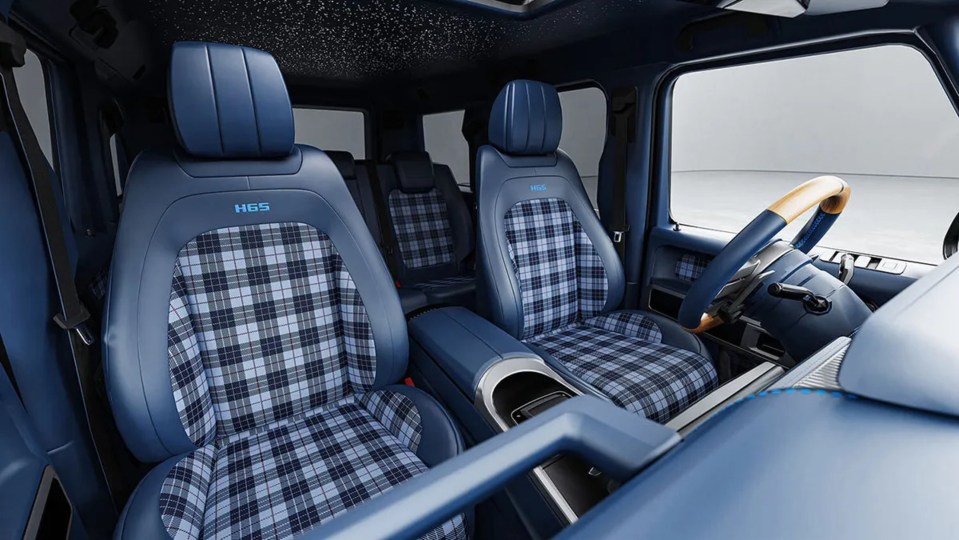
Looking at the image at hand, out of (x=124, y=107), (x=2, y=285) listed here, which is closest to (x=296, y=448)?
(x=2, y=285)

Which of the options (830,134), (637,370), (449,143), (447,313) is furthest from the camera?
(830,134)

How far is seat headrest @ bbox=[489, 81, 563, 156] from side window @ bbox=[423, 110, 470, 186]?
1.67 m

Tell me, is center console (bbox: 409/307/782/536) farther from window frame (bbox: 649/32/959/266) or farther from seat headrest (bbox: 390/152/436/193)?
seat headrest (bbox: 390/152/436/193)

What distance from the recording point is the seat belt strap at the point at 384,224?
299cm

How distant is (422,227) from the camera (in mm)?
3143

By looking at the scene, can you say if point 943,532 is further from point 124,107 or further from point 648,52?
point 124,107

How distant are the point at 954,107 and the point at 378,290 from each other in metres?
1.72

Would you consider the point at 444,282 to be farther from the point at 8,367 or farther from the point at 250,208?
the point at 8,367

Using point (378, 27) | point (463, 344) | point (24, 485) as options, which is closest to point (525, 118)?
point (378, 27)

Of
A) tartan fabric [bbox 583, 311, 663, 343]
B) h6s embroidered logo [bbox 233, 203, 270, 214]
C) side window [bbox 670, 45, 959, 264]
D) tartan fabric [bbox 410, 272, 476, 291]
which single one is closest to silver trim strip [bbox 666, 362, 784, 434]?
A: tartan fabric [bbox 583, 311, 663, 343]

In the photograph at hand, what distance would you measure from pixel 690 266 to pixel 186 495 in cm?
200

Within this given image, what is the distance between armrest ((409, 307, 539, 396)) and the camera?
131 cm

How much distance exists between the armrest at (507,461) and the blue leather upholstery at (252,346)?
0.57 metres

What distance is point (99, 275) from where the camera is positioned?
1.56m
